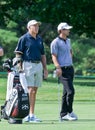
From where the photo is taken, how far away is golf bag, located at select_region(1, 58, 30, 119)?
12.9 metres

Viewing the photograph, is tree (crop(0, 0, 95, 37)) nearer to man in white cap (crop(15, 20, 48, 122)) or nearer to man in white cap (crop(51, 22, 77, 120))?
man in white cap (crop(51, 22, 77, 120))

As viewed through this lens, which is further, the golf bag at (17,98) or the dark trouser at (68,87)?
the dark trouser at (68,87)

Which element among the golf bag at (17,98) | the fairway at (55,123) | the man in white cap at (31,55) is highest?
the man in white cap at (31,55)

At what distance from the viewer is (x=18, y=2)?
40.0 meters

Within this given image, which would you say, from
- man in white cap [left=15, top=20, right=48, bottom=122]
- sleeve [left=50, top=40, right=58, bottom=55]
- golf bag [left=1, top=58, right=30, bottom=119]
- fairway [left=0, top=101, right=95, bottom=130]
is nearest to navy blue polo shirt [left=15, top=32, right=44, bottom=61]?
man in white cap [left=15, top=20, right=48, bottom=122]

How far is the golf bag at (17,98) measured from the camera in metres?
12.9

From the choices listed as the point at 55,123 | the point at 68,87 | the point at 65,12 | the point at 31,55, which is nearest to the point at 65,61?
the point at 68,87

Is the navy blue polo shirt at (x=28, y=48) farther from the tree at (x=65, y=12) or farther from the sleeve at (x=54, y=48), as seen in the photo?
the tree at (x=65, y=12)

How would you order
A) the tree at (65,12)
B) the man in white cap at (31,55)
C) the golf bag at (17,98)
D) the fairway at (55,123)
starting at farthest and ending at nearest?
the tree at (65,12)
the man in white cap at (31,55)
the golf bag at (17,98)
the fairway at (55,123)

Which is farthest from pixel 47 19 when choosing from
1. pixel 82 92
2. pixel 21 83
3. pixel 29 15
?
pixel 21 83

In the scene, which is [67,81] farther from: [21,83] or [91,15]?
[91,15]

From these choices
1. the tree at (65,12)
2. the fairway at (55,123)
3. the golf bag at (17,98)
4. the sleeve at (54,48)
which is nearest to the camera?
the fairway at (55,123)

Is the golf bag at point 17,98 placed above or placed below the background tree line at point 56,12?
below

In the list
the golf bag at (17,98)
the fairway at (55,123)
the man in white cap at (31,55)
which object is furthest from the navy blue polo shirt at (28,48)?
the fairway at (55,123)
